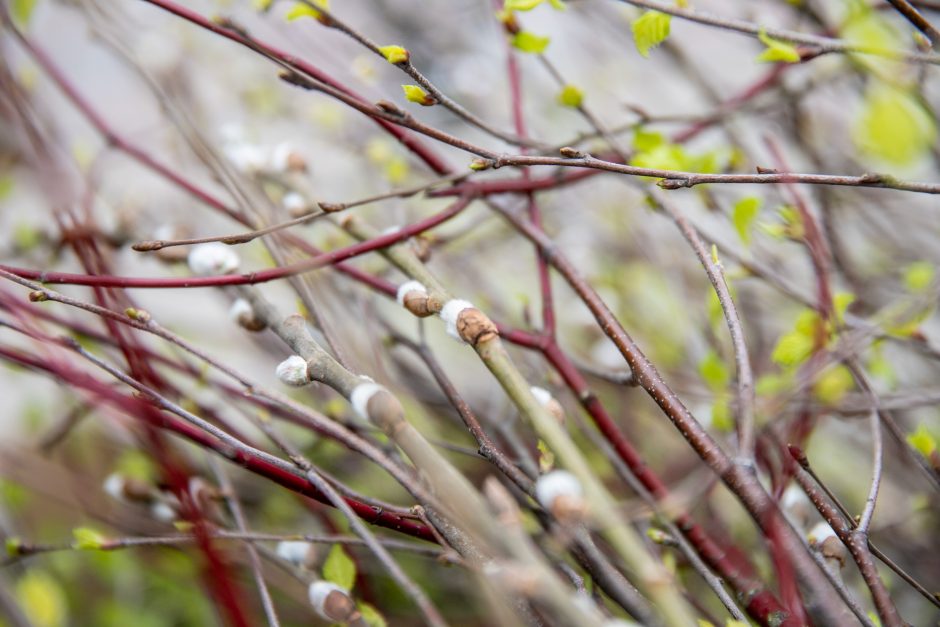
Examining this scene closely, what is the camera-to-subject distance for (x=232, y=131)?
1.08 m

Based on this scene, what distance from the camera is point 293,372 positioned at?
1.89ft

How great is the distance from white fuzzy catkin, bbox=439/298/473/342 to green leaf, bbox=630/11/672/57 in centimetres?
32

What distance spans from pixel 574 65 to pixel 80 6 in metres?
1.47

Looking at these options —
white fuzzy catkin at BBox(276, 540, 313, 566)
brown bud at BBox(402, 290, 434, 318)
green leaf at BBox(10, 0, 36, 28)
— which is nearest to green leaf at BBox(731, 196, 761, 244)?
brown bud at BBox(402, 290, 434, 318)

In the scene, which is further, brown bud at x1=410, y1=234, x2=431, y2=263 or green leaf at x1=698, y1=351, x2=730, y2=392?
green leaf at x1=698, y1=351, x2=730, y2=392

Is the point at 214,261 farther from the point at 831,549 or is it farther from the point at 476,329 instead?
the point at 831,549

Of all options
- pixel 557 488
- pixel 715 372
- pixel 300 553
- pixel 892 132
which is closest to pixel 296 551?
pixel 300 553

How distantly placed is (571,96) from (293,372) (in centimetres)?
47

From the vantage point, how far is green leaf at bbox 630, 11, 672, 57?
71 cm

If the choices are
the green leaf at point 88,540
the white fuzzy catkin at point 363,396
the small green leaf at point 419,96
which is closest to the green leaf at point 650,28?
the small green leaf at point 419,96

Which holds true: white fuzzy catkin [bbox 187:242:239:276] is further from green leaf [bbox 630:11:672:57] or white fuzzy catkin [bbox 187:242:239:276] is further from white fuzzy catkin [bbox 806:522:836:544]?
white fuzzy catkin [bbox 806:522:836:544]

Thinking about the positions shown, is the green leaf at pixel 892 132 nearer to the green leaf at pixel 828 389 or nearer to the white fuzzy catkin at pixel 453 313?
the green leaf at pixel 828 389

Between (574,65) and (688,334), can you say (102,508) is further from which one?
(574,65)

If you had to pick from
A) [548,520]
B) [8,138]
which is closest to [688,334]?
[548,520]
